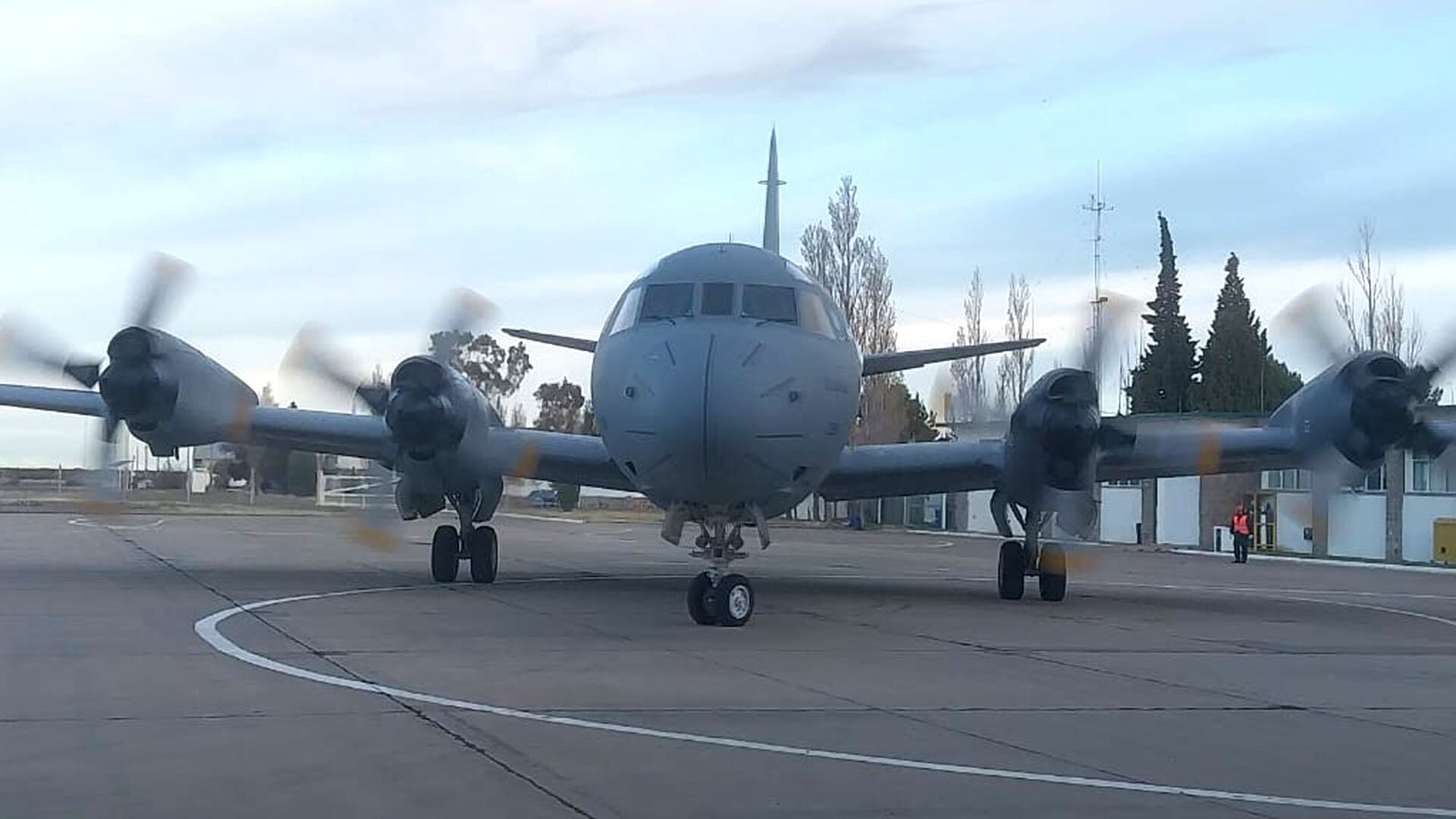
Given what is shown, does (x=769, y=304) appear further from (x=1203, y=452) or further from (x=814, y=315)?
(x=1203, y=452)

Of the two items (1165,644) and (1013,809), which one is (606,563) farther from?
(1013,809)

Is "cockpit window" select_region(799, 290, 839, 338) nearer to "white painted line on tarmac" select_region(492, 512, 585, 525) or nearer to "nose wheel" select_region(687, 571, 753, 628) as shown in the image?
"nose wheel" select_region(687, 571, 753, 628)

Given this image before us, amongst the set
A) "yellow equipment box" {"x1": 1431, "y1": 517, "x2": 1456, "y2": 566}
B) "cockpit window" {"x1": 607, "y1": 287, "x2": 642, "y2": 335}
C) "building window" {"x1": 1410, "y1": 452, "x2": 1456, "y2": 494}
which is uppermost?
"cockpit window" {"x1": 607, "y1": 287, "x2": 642, "y2": 335}

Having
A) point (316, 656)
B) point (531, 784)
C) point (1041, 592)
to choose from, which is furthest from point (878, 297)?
point (531, 784)

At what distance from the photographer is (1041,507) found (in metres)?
18.4

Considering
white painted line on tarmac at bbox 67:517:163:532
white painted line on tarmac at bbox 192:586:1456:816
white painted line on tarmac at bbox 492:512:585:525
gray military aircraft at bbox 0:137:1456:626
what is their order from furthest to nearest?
white painted line on tarmac at bbox 492:512:585:525
white painted line on tarmac at bbox 67:517:163:532
gray military aircraft at bbox 0:137:1456:626
white painted line on tarmac at bbox 192:586:1456:816

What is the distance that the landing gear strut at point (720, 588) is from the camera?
14.6 meters

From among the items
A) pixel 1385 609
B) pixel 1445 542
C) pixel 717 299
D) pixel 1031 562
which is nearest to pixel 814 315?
pixel 717 299

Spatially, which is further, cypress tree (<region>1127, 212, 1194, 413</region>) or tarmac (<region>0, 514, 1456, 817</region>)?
cypress tree (<region>1127, 212, 1194, 413</region>)

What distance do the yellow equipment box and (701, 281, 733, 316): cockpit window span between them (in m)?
28.4

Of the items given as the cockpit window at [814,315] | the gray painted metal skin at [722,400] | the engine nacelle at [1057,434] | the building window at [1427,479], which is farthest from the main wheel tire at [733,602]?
the building window at [1427,479]

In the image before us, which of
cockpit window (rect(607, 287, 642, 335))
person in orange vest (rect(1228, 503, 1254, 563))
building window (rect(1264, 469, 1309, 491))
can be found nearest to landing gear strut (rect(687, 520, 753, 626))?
cockpit window (rect(607, 287, 642, 335))

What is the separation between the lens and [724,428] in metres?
14.0

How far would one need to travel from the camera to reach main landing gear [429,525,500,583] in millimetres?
20516
